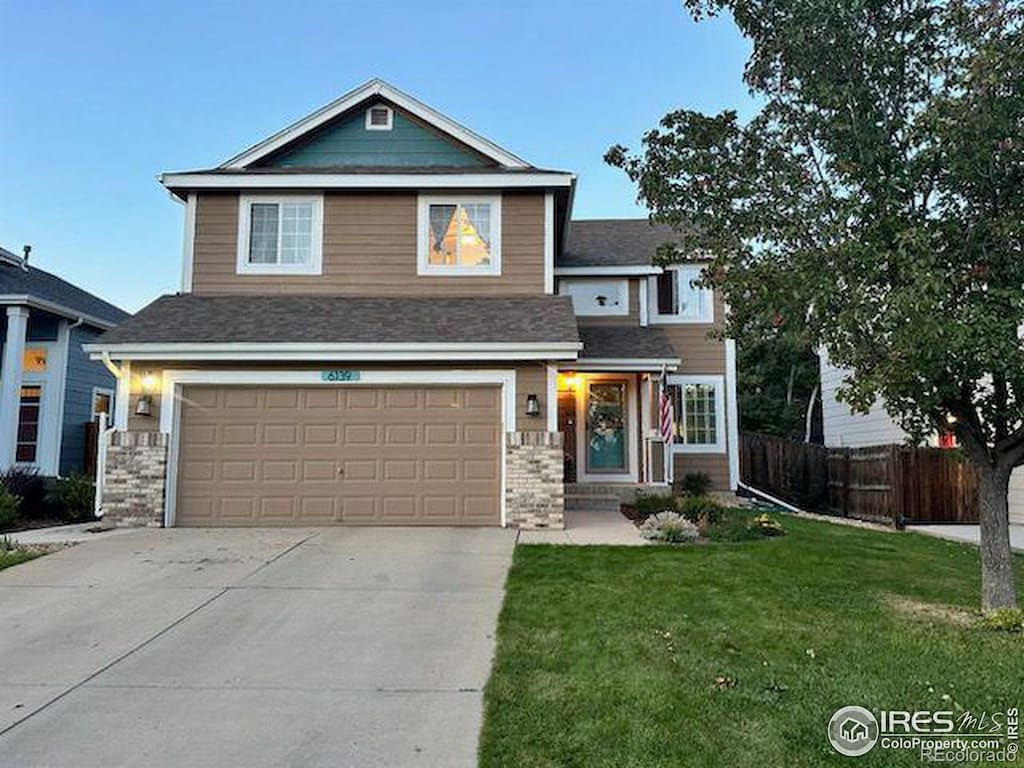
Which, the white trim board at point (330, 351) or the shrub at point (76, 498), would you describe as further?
the shrub at point (76, 498)

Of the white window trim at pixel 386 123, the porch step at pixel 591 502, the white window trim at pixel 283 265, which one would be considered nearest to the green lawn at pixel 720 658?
the porch step at pixel 591 502

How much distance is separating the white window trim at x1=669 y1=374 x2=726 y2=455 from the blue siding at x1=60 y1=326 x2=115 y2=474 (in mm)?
13432

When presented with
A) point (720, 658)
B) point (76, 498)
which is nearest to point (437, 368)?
point (720, 658)

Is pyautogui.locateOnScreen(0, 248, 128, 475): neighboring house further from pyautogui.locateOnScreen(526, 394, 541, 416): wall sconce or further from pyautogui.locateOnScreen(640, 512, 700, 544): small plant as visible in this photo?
pyautogui.locateOnScreen(640, 512, 700, 544): small plant

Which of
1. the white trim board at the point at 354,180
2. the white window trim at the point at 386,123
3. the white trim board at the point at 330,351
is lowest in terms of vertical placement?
the white trim board at the point at 330,351

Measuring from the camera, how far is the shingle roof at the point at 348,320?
34.5ft

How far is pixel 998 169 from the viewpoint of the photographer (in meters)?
5.85

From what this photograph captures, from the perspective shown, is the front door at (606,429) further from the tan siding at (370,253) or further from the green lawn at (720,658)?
the green lawn at (720,658)

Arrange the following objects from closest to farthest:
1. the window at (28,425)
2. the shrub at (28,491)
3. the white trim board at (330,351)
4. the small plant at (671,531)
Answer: the small plant at (671,531), the white trim board at (330,351), the shrub at (28,491), the window at (28,425)

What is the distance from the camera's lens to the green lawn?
151 inches

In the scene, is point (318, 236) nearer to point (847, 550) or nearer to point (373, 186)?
point (373, 186)

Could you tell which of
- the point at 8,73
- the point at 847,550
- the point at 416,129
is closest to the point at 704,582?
the point at 847,550

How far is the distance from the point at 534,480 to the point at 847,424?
1289cm

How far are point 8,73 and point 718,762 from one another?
21.6 meters
